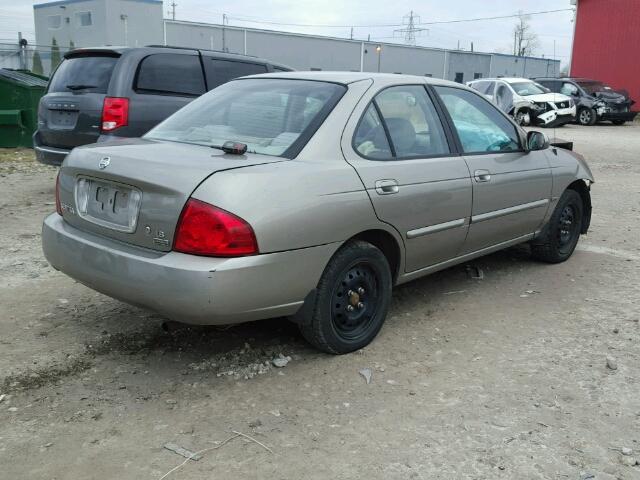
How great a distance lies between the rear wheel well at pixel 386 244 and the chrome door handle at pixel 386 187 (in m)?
0.23

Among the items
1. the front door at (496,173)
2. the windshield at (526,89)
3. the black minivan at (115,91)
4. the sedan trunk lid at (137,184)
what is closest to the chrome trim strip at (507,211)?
the front door at (496,173)

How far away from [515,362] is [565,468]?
1027 mm

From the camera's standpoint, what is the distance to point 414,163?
396 centimetres

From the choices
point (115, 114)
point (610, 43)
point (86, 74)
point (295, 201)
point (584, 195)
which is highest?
point (610, 43)

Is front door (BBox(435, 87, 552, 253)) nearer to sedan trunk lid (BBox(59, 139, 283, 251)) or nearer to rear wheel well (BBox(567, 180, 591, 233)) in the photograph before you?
rear wheel well (BBox(567, 180, 591, 233))

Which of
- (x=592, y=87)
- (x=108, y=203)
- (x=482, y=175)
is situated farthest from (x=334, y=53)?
(x=108, y=203)

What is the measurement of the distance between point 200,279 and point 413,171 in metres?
1.57

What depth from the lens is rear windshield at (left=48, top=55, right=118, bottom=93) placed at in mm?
7062

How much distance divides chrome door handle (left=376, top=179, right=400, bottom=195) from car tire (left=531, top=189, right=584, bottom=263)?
7.24 ft

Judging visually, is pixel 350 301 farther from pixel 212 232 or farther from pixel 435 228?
pixel 212 232

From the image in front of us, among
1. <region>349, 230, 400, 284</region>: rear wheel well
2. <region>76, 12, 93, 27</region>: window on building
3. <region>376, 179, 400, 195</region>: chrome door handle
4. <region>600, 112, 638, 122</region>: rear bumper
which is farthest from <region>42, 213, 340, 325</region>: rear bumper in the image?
<region>76, 12, 93, 27</region>: window on building

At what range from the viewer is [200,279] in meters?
2.98

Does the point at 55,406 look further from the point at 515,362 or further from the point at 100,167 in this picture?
the point at 515,362

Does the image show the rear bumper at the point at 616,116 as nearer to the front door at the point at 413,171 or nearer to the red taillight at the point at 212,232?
the front door at the point at 413,171
